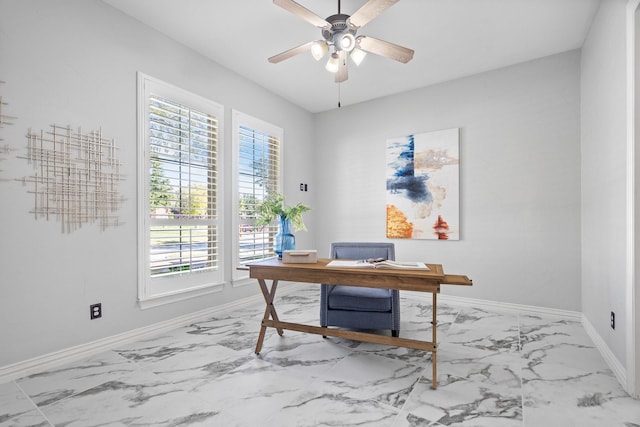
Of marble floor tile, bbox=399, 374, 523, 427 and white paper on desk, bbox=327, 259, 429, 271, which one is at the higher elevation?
white paper on desk, bbox=327, 259, 429, 271

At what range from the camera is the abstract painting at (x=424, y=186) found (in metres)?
3.91

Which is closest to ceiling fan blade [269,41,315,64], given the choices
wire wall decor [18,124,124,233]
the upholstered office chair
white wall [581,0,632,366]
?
wire wall decor [18,124,124,233]

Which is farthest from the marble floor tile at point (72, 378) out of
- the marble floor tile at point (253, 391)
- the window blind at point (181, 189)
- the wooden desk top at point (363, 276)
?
the wooden desk top at point (363, 276)

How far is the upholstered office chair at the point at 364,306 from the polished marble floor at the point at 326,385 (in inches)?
7.3

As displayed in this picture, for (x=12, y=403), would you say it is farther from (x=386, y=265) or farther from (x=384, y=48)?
(x=384, y=48)

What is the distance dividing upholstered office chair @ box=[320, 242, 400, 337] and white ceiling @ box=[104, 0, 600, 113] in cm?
201

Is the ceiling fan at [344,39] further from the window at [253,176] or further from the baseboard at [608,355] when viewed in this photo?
the baseboard at [608,355]

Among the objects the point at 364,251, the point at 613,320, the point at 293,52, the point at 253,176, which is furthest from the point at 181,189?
the point at 613,320

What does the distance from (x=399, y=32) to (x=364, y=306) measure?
8.16ft

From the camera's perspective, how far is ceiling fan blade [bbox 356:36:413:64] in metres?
2.32

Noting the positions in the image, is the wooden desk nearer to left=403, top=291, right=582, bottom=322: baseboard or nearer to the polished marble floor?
the polished marble floor

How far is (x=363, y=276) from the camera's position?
2.04 m

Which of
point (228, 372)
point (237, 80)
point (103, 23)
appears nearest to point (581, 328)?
point (228, 372)

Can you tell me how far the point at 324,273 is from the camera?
2154 mm
